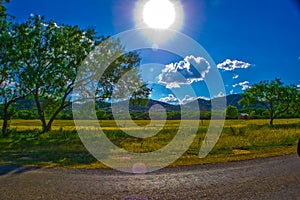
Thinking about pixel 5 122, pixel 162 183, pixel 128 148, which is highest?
pixel 5 122

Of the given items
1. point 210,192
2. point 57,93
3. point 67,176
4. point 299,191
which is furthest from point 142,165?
point 57,93

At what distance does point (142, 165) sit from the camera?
1162 centimetres

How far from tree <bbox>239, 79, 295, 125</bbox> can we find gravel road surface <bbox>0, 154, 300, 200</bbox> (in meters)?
47.9

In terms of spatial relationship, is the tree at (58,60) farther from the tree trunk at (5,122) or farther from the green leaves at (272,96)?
the green leaves at (272,96)

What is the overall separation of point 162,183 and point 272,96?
52697 millimetres

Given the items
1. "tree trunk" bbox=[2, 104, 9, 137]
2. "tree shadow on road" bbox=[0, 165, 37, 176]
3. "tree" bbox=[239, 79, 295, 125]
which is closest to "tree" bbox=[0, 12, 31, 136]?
"tree trunk" bbox=[2, 104, 9, 137]

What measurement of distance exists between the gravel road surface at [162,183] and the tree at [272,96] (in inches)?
1885

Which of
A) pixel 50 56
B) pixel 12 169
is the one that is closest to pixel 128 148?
pixel 12 169

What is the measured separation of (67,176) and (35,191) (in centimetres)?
194

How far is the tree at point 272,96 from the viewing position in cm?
5450

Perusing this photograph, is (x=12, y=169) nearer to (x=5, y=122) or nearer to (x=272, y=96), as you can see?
(x=5, y=122)

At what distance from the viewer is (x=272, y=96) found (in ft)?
179

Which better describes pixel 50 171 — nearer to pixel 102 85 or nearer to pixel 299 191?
pixel 299 191

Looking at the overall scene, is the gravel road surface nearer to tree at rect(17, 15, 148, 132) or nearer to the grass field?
the grass field
